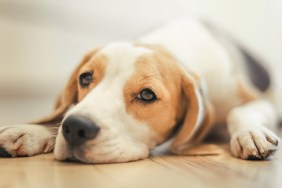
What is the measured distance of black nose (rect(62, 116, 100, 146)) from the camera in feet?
5.73

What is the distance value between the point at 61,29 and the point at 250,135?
2.85m

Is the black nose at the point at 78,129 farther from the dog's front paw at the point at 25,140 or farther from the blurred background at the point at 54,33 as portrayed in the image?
the blurred background at the point at 54,33

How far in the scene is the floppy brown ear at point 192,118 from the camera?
7.32 feet

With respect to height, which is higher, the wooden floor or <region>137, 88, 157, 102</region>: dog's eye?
<region>137, 88, 157, 102</region>: dog's eye

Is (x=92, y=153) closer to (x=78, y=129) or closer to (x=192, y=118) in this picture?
(x=78, y=129)

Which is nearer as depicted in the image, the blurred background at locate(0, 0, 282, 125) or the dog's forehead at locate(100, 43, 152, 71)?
the dog's forehead at locate(100, 43, 152, 71)

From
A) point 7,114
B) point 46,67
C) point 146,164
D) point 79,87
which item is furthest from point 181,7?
point 146,164

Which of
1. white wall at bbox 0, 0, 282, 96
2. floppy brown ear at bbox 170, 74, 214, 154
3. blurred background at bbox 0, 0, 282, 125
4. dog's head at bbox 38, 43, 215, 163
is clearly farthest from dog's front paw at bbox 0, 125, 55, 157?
white wall at bbox 0, 0, 282, 96

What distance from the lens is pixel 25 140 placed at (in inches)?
77.9

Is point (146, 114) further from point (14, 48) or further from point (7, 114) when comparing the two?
point (14, 48)

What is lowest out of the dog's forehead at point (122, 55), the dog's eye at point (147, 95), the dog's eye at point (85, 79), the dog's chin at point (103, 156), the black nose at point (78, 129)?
the dog's chin at point (103, 156)

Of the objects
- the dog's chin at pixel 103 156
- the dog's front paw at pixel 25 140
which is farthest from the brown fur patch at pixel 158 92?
the dog's front paw at pixel 25 140

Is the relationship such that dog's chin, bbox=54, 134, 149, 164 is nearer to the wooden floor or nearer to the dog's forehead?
the wooden floor

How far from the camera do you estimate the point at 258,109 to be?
2.63 meters
